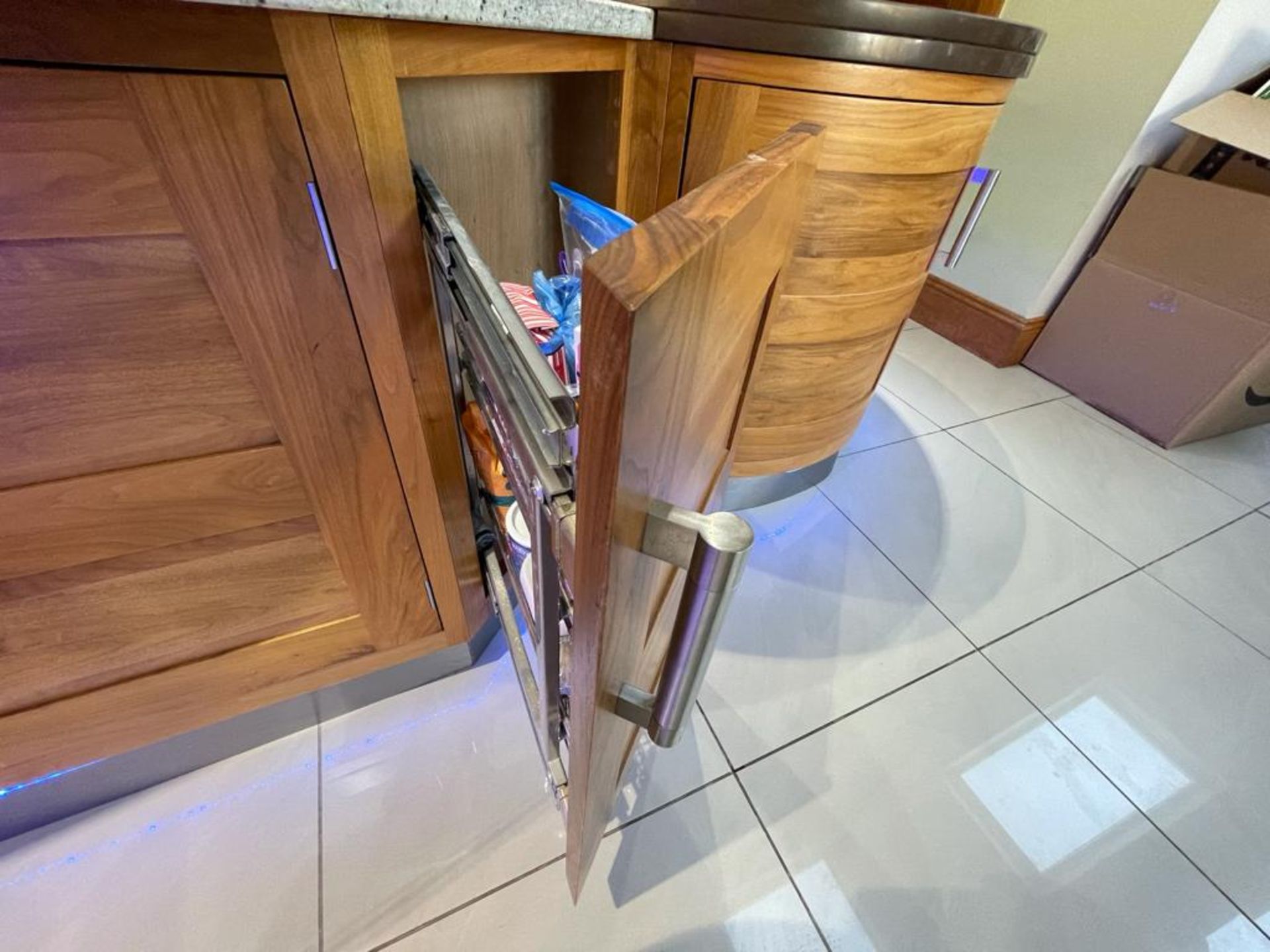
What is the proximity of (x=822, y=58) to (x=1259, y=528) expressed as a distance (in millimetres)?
1651

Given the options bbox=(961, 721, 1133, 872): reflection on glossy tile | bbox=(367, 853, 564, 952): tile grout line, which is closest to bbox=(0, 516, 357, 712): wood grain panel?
bbox=(367, 853, 564, 952): tile grout line

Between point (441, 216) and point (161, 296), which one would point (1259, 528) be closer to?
point (441, 216)

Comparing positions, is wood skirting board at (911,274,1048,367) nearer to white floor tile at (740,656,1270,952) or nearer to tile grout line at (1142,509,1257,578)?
tile grout line at (1142,509,1257,578)

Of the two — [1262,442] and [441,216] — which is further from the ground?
[441,216]

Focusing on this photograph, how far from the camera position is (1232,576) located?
4.03 ft

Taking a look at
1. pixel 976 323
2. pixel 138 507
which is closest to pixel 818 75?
pixel 138 507

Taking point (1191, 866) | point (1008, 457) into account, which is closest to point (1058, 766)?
point (1191, 866)

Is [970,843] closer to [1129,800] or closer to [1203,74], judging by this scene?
[1129,800]

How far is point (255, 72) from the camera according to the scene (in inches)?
14.0

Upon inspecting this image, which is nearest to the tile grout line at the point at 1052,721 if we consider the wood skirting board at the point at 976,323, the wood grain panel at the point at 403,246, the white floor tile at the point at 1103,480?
the white floor tile at the point at 1103,480

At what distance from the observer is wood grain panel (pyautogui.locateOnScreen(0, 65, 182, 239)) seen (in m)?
0.31

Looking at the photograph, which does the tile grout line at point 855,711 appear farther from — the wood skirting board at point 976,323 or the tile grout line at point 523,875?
the wood skirting board at point 976,323

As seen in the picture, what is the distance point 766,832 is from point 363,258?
88 cm

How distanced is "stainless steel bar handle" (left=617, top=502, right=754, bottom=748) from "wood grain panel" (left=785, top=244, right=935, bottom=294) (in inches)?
24.9
